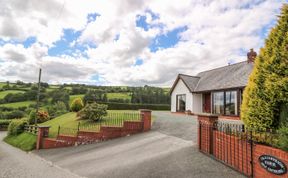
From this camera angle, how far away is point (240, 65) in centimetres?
2030

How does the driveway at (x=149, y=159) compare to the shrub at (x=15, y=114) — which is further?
the shrub at (x=15, y=114)

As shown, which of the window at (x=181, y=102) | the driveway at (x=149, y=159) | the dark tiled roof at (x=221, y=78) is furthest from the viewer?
the window at (x=181, y=102)

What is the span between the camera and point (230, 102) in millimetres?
17938

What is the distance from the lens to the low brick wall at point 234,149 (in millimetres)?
5027

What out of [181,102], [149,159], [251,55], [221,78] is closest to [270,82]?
[149,159]

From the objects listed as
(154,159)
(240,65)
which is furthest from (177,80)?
(154,159)

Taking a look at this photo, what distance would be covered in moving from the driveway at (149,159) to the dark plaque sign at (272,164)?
37.0 inches

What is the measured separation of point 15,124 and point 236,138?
2409 cm

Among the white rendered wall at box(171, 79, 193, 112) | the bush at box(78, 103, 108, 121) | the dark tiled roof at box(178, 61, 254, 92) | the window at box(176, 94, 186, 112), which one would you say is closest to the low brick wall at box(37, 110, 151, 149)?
the bush at box(78, 103, 108, 121)

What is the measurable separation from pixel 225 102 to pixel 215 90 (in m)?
1.53

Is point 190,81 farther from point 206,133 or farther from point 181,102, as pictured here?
point 206,133

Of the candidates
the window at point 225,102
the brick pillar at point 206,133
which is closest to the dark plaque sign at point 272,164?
the brick pillar at point 206,133

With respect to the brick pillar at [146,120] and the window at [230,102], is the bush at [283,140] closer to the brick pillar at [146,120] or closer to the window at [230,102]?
the brick pillar at [146,120]

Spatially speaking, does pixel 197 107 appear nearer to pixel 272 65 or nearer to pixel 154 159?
pixel 154 159
